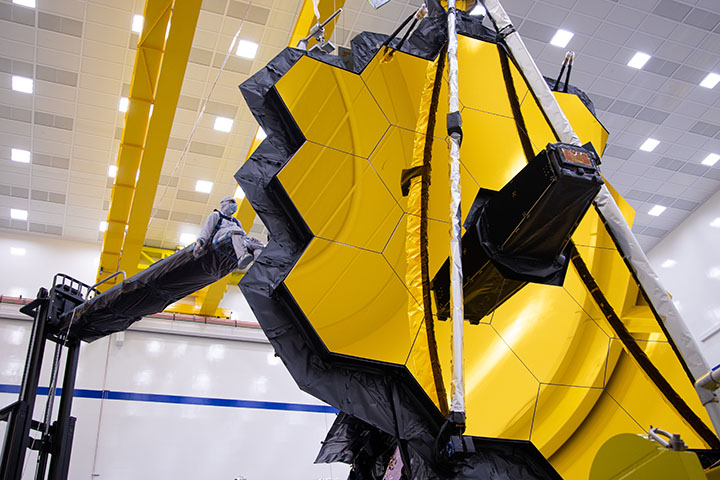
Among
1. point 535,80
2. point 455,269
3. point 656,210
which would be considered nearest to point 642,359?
point 455,269

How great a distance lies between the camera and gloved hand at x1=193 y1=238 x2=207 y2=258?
643 centimetres

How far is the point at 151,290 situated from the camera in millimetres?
7289

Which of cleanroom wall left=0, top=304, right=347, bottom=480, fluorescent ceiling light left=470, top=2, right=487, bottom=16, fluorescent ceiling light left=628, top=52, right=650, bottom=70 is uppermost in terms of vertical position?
fluorescent ceiling light left=628, top=52, right=650, bottom=70

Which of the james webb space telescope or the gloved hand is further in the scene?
the gloved hand

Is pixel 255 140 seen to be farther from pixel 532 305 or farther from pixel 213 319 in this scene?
pixel 532 305

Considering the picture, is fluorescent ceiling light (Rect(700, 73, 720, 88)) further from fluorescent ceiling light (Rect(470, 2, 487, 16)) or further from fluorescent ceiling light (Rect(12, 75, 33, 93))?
fluorescent ceiling light (Rect(12, 75, 33, 93))

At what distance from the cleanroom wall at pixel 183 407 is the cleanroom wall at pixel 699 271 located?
1103cm

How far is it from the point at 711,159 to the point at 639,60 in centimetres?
501

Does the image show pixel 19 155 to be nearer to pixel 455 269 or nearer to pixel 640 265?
pixel 455 269

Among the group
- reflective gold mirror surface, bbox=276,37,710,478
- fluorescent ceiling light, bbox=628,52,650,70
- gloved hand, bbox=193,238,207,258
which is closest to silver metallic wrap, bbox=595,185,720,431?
reflective gold mirror surface, bbox=276,37,710,478

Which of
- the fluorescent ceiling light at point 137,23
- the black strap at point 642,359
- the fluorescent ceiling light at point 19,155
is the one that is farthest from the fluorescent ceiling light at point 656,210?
the fluorescent ceiling light at point 19,155

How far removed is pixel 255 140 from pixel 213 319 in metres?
5.08

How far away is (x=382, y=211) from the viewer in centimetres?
419

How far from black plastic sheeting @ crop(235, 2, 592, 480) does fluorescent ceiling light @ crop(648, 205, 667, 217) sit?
15.8 meters
